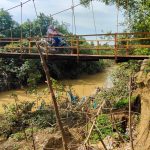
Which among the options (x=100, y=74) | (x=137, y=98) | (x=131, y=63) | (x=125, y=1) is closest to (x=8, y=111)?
(x=137, y=98)

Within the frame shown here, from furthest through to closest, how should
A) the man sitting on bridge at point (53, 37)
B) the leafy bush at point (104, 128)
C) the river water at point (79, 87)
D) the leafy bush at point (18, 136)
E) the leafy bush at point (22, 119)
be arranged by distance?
1. the river water at point (79, 87)
2. the man sitting on bridge at point (53, 37)
3. the leafy bush at point (22, 119)
4. the leafy bush at point (18, 136)
5. the leafy bush at point (104, 128)

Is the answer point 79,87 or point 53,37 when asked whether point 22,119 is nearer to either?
point 53,37

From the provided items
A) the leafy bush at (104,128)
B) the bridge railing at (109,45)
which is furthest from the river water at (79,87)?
the leafy bush at (104,128)

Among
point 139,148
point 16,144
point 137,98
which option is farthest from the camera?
point 137,98

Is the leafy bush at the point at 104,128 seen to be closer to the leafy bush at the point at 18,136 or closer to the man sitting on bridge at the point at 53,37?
the leafy bush at the point at 18,136

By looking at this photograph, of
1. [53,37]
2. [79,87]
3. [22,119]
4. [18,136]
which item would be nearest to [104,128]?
[18,136]

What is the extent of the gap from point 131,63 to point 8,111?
18.7 ft

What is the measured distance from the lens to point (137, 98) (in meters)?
10.9

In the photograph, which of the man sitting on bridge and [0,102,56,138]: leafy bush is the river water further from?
the man sitting on bridge

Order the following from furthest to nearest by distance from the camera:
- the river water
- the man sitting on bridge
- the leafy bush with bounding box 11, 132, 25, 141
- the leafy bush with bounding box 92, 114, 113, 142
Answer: the river water, the man sitting on bridge, the leafy bush with bounding box 11, 132, 25, 141, the leafy bush with bounding box 92, 114, 113, 142

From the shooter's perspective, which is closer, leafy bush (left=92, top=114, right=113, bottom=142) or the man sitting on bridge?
leafy bush (left=92, top=114, right=113, bottom=142)

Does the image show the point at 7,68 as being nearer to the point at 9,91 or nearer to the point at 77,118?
the point at 9,91

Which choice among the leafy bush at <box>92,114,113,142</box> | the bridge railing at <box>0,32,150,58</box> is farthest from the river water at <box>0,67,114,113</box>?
the leafy bush at <box>92,114,113,142</box>

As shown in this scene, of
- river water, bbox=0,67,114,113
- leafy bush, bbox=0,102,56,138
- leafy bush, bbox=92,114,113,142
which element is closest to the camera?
leafy bush, bbox=92,114,113,142
